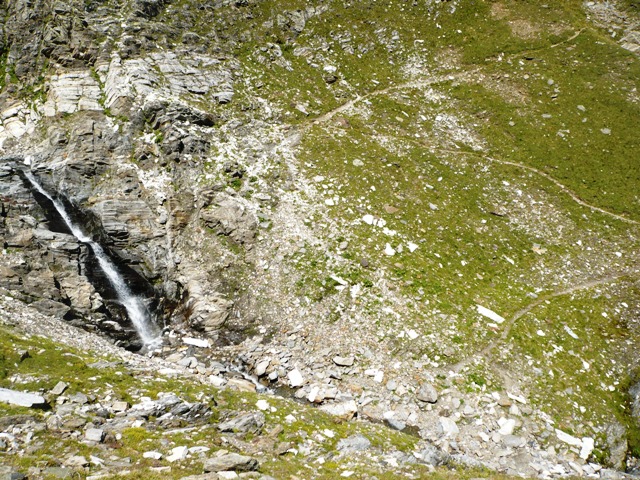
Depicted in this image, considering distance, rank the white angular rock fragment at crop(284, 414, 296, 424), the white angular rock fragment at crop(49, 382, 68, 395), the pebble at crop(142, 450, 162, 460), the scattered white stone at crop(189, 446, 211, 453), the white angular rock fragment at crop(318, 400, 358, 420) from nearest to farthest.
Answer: the pebble at crop(142, 450, 162, 460)
the scattered white stone at crop(189, 446, 211, 453)
the white angular rock fragment at crop(49, 382, 68, 395)
the white angular rock fragment at crop(284, 414, 296, 424)
the white angular rock fragment at crop(318, 400, 358, 420)

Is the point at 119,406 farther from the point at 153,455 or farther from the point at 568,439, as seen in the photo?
the point at 568,439

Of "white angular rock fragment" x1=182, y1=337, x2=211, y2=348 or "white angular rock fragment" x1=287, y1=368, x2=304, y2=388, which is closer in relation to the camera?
"white angular rock fragment" x1=287, y1=368, x2=304, y2=388

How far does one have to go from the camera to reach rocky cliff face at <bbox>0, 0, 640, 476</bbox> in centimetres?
2339

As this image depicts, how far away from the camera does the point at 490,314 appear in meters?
26.3

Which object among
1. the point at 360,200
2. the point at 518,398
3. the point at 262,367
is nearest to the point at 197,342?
the point at 262,367

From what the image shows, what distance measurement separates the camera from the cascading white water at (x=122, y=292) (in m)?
27.5

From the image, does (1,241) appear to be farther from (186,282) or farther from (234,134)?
(234,134)

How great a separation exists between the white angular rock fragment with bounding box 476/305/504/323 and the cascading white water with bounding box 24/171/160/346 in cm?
2158

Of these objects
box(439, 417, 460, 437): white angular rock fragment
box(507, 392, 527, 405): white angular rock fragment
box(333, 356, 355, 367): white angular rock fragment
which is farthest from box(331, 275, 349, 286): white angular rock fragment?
box(507, 392, 527, 405): white angular rock fragment

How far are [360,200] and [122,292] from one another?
759 inches

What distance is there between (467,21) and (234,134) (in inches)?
1518

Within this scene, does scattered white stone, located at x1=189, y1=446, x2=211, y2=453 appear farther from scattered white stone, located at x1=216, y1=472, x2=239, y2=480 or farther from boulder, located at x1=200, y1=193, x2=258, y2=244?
boulder, located at x1=200, y1=193, x2=258, y2=244

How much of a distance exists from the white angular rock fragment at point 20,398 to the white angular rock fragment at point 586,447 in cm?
2444

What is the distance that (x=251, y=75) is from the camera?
4469 cm
